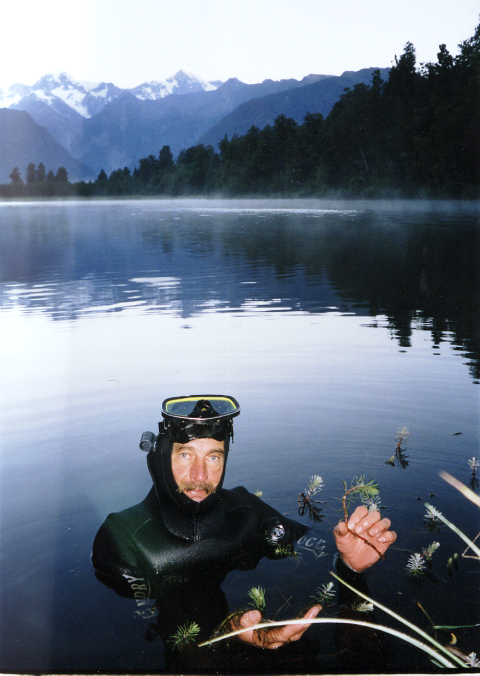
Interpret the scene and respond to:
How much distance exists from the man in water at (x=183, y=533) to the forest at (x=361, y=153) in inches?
1125

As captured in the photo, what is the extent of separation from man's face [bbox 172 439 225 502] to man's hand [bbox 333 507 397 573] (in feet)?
2.53

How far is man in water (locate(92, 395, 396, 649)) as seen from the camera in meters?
3.64

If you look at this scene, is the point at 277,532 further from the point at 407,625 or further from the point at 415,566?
the point at 407,625

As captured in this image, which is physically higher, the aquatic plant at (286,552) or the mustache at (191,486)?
the mustache at (191,486)

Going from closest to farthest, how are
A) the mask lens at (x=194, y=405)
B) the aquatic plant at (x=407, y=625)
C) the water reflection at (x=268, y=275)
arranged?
the aquatic plant at (x=407, y=625) → the mask lens at (x=194, y=405) → the water reflection at (x=268, y=275)

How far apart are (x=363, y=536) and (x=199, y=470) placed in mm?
968

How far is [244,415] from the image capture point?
674 cm

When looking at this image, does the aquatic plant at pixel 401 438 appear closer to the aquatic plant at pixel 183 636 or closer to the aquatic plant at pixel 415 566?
the aquatic plant at pixel 415 566

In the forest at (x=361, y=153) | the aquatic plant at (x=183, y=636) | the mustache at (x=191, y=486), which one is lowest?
the aquatic plant at (x=183, y=636)

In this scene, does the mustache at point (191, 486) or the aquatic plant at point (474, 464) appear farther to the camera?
the aquatic plant at point (474, 464)

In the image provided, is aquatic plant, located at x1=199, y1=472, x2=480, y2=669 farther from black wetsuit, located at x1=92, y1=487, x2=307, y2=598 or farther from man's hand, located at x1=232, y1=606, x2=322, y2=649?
black wetsuit, located at x1=92, y1=487, x2=307, y2=598

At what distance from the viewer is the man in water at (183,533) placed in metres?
3.64

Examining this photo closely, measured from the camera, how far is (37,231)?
3516 cm

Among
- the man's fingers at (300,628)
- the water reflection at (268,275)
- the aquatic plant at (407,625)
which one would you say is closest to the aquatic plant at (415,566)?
the aquatic plant at (407,625)
